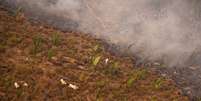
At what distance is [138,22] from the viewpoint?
6.78 metres

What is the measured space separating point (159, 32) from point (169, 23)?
0.75 metres

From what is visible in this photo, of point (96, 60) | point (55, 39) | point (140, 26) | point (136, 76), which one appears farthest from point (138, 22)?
point (55, 39)

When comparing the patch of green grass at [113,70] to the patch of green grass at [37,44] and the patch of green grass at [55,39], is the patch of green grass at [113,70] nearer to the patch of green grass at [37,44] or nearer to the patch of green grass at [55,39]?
the patch of green grass at [55,39]

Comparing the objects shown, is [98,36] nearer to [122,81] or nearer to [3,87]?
[122,81]

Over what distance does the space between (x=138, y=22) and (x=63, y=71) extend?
9.65ft

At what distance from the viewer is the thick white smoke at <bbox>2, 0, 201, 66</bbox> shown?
5726 mm

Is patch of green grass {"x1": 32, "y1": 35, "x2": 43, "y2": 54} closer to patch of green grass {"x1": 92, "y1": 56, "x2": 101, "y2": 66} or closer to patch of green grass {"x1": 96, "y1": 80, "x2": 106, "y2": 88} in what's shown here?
patch of green grass {"x1": 92, "y1": 56, "x2": 101, "y2": 66}

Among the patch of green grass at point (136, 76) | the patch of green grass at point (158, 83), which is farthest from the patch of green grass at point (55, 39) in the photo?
the patch of green grass at point (158, 83)

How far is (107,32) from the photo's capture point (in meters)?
5.93

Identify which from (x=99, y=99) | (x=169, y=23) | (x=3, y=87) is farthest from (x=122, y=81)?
(x=169, y=23)

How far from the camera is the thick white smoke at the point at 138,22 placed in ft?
18.8

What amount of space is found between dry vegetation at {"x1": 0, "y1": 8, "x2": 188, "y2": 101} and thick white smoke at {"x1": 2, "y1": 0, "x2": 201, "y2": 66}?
0.53 m

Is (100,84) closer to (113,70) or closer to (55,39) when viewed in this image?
(113,70)

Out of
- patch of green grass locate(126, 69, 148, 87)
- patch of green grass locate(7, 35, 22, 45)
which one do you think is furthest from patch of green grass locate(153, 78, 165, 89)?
patch of green grass locate(7, 35, 22, 45)
